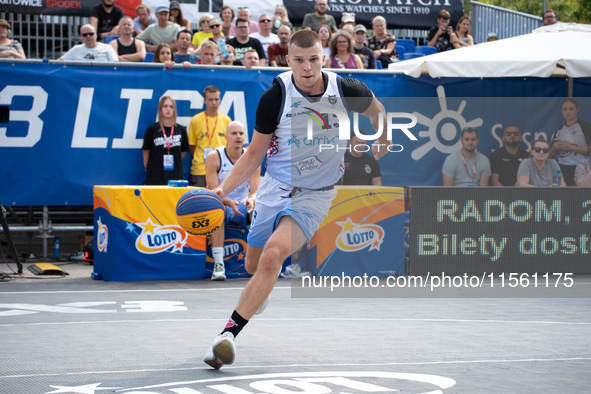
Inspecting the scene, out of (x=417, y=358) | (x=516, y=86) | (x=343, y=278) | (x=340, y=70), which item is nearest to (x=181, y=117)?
(x=340, y=70)

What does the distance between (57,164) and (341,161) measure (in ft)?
21.6

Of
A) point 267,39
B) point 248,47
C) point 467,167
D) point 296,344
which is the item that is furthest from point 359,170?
point 296,344

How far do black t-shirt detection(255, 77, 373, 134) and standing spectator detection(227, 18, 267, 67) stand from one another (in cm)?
757

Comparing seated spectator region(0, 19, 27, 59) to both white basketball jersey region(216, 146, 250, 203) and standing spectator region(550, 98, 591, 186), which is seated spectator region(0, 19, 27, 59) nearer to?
white basketball jersey region(216, 146, 250, 203)

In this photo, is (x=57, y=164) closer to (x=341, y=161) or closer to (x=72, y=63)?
(x=72, y=63)

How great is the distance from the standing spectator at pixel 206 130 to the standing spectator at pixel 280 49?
2.21m

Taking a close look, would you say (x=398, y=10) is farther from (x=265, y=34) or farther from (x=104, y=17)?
(x=104, y=17)

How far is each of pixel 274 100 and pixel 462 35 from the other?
11.4 m

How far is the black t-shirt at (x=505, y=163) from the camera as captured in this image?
11273 millimetres

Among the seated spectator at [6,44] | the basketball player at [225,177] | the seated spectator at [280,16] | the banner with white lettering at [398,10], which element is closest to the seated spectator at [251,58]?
the basketball player at [225,177]

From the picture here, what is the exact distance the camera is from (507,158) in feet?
37.4

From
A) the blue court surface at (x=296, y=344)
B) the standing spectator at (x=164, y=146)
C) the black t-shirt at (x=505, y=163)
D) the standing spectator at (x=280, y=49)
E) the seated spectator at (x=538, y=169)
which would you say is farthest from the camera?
the standing spectator at (x=280, y=49)

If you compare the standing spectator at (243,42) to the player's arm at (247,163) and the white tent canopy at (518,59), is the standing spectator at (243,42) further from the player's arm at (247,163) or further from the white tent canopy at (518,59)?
the player's arm at (247,163)

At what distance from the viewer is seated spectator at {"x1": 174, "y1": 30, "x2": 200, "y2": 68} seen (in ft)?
39.8
